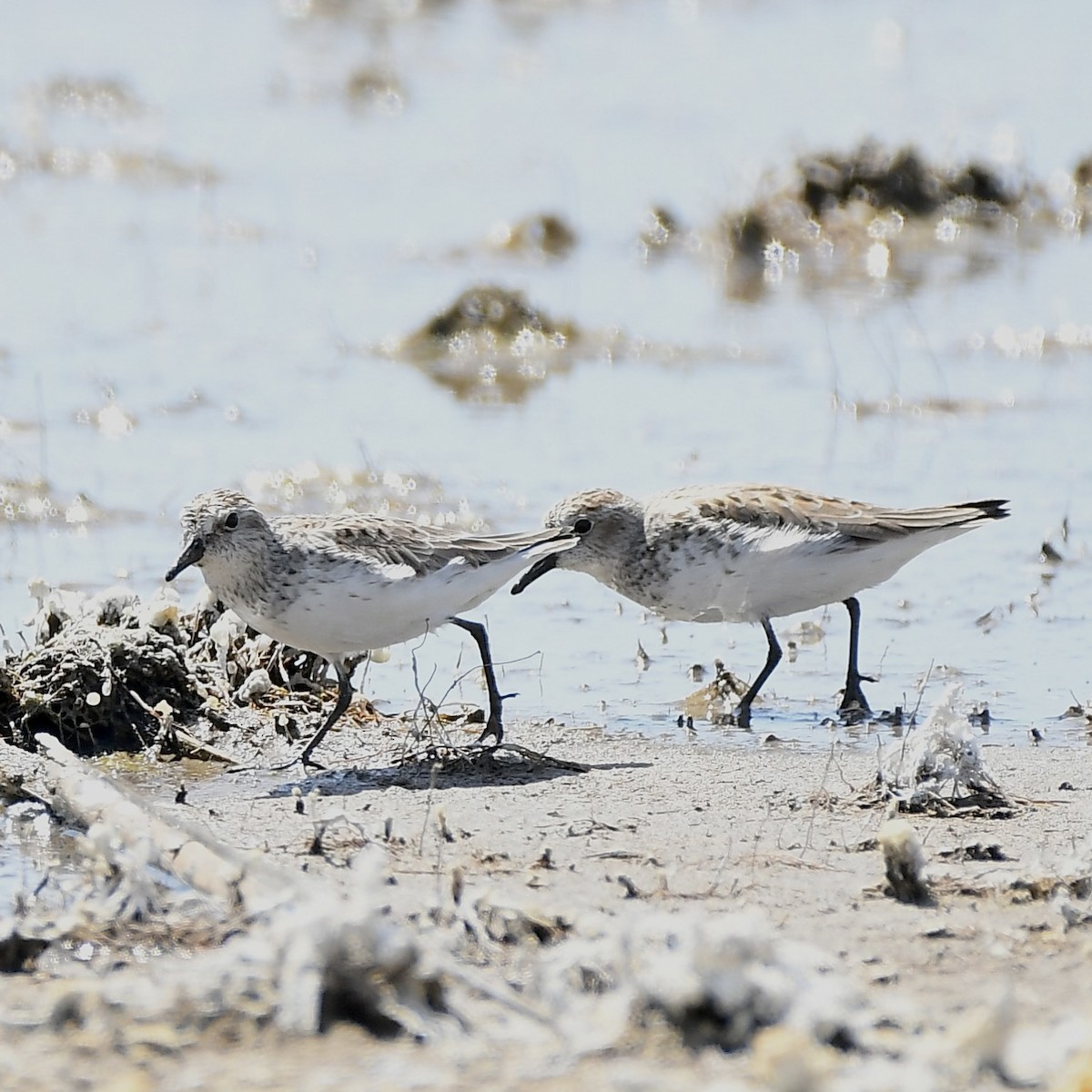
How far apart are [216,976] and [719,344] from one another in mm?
11258

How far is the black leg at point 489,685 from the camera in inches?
311

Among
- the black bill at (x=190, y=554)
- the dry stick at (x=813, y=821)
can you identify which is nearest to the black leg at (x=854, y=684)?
the dry stick at (x=813, y=821)

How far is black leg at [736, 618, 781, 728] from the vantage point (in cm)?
849

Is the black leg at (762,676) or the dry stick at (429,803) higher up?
the black leg at (762,676)

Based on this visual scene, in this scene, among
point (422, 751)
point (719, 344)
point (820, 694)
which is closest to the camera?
point (422, 751)

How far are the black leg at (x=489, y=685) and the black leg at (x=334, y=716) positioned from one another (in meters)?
0.47

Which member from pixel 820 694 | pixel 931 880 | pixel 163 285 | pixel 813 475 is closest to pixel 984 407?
pixel 813 475

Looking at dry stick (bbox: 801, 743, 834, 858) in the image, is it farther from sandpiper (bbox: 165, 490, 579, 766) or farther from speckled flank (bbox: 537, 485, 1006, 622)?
speckled flank (bbox: 537, 485, 1006, 622)

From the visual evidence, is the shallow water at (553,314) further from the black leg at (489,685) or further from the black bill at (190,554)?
the black bill at (190,554)

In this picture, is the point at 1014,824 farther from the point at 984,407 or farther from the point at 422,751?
the point at 984,407

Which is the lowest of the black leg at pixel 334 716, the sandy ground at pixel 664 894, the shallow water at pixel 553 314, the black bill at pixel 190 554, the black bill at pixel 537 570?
the sandy ground at pixel 664 894

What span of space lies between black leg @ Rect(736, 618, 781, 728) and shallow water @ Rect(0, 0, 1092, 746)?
0.44ft

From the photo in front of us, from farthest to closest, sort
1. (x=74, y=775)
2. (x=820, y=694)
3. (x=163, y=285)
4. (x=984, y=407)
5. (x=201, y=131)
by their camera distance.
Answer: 1. (x=201, y=131)
2. (x=163, y=285)
3. (x=984, y=407)
4. (x=820, y=694)
5. (x=74, y=775)

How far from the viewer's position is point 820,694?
29.6ft
